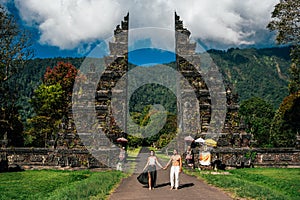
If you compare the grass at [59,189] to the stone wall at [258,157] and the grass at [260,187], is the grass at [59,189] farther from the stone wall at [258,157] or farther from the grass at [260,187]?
the stone wall at [258,157]

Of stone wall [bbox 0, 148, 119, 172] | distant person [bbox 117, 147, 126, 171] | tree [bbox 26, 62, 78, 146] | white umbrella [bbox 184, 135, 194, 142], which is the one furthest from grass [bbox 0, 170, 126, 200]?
tree [bbox 26, 62, 78, 146]

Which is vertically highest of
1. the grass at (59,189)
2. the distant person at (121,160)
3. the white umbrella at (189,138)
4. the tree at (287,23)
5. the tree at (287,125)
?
the tree at (287,23)

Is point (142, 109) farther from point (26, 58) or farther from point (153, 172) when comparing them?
point (153, 172)

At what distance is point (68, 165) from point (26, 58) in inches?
659

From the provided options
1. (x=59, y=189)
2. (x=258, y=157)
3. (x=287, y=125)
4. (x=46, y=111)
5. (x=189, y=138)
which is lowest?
(x=59, y=189)

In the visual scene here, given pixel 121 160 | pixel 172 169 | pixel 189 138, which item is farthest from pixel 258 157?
pixel 172 169

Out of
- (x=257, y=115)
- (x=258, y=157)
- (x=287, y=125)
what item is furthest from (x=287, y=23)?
(x=257, y=115)

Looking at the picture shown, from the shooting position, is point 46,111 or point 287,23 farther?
point 46,111

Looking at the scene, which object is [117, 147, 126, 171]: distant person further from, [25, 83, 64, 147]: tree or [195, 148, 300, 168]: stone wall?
[25, 83, 64, 147]: tree

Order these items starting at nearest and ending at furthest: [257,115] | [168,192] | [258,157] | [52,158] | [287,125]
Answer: [168,192], [258,157], [52,158], [287,125], [257,115]

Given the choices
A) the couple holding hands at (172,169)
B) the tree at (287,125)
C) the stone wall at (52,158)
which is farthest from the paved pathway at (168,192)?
the tree at (287,125)

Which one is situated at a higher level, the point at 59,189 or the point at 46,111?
the point at 46,111

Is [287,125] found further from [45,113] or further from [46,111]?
[45,113]

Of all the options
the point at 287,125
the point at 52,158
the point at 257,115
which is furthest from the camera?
the point at 257,115
